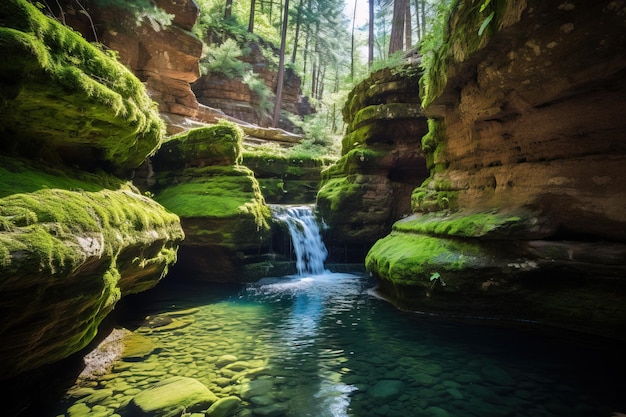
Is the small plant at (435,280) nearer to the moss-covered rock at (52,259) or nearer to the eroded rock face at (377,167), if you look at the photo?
the moss-covered rock at (52,259)

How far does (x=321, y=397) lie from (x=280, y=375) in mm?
706

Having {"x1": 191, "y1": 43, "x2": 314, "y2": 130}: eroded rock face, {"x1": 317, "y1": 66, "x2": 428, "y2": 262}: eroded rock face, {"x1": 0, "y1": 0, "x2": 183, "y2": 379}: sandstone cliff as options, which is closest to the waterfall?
{"x1": 317, "y1": 66, "x2": 428, "y2": 262}: eroded rock face

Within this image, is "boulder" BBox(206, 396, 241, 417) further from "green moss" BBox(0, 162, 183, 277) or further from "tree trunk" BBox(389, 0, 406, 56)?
"tree trunk" BBox(389, 0, 406, 56)

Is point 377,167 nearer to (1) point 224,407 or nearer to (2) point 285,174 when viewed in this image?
(2) point 285,174

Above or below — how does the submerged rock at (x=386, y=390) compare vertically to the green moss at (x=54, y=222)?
below

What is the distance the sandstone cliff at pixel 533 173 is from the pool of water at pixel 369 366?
640 millimetres

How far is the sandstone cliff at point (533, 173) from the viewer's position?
427 cm

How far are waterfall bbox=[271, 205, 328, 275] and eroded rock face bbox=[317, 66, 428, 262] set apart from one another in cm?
53

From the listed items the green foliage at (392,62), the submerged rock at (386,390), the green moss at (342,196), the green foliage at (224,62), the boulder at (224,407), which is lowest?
the boulder at (224,407)

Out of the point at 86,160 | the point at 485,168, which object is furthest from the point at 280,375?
the point at 485,168

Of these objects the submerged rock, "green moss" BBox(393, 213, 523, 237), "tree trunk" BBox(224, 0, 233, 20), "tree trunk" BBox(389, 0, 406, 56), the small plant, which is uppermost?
"tree trunk" BBox(224, 0, 233, 20)

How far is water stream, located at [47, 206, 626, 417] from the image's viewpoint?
3.48 m

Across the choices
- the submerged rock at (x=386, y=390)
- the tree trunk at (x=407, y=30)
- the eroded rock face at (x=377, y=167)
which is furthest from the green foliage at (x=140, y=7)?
the submerged rock at (x=386, y=390)

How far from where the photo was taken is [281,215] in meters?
12.6
